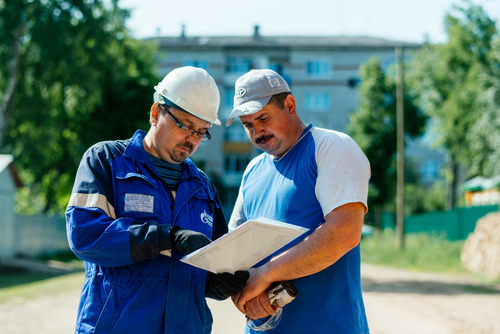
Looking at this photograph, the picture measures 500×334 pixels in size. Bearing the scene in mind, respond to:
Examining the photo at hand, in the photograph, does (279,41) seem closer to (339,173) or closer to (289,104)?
(289,104)

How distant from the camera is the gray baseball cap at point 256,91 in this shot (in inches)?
126

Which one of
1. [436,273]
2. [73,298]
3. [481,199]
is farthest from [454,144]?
[73,298]

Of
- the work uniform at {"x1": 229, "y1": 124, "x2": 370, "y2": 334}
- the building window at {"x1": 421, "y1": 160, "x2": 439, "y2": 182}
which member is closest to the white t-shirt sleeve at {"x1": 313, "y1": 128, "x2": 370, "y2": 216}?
the work uniform at {"x1": 229, "y1": 124, "x2": 370, "y2": 334}

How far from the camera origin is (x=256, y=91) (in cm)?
322

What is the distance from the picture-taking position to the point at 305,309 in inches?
118

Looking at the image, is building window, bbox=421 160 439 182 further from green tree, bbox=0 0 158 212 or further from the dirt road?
the dirt road

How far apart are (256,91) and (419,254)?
22686mm

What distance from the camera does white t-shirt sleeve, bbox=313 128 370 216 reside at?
2.86m

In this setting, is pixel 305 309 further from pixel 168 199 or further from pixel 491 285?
pixel 491 285

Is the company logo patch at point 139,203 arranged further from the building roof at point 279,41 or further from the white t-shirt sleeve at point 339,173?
the building roof at point 279,41

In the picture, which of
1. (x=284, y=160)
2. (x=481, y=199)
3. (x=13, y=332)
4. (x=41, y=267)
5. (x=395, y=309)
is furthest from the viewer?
(x=481, y=199)

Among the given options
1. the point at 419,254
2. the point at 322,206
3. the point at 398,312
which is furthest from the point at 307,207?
the point at 419,254

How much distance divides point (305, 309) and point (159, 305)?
759 mm

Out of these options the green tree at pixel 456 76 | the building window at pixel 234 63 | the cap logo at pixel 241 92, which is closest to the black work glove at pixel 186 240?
the cap logo at pixel 241 92
